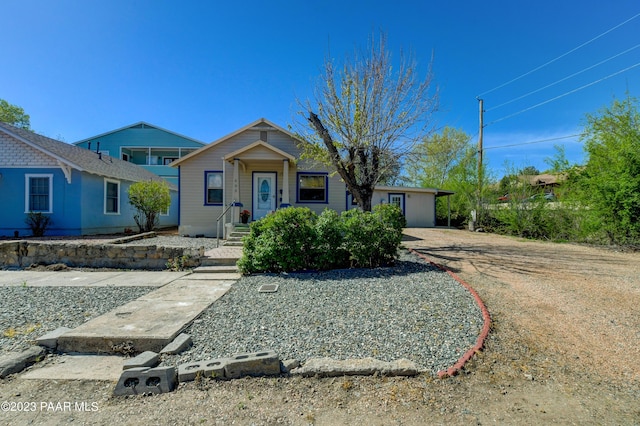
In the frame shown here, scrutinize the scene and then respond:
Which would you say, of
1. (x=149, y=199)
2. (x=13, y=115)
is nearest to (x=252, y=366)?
(x=149, y=199)

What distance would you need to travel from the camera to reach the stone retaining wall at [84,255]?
25.3 ft

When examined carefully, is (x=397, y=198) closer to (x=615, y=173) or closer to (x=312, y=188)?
(x=312, y=188)

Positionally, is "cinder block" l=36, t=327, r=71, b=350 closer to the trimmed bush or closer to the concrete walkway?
the concrete walkway

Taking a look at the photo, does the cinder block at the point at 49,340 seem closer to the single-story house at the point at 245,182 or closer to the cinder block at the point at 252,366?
the cinder block at the point at 252,366

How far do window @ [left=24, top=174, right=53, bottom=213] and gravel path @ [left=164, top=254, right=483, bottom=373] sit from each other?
1163 centimetres

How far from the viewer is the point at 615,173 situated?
10.2 metres

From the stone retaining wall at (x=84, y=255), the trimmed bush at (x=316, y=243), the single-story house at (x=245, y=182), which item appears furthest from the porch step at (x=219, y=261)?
the single-story house at (x=245, y=182)

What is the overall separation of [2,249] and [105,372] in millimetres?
7613

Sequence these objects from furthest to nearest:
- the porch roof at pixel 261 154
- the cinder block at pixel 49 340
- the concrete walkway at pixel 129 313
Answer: the porch roof at pixel 261 154 < the cinder block at pixel 49 340 < the concrete walkway at pixel 129 313

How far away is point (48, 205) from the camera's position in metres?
12.5

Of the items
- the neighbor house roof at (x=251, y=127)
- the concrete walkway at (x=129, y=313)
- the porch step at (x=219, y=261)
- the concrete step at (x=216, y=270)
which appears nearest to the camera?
the concrete walkway at (x=129, y=313)

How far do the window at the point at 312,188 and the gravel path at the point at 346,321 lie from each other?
7.40 metres

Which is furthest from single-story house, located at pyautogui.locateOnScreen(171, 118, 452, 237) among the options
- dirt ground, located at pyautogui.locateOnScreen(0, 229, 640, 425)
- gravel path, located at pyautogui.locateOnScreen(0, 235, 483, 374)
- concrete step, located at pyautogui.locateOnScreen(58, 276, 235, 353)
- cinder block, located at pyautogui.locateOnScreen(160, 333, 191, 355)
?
dirt ground, located at pyautogui.locateOnScreen(0, 229, 640, 425)

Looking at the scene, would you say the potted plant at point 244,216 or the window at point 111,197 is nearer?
the potted plant at point 244,216
